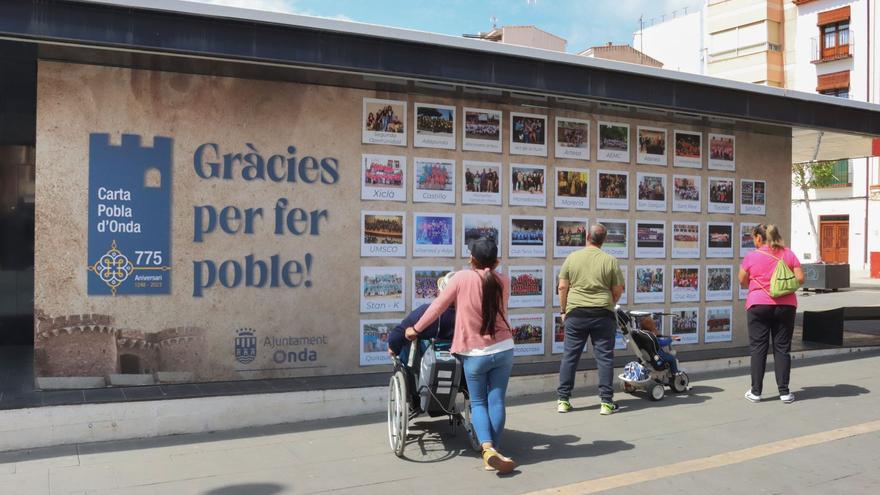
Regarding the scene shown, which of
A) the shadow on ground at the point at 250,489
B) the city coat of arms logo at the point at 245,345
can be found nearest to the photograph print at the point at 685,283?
the city coat of arms logo at the point at 245,345

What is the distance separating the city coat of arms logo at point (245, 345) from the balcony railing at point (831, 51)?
122ft

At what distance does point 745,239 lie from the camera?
10508 mm

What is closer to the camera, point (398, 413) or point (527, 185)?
point (398, 413)

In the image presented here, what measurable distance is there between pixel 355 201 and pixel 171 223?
189 centimetres

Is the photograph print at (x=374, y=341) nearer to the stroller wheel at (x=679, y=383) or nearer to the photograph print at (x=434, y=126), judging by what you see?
the photograph print at (x=434, y=126)

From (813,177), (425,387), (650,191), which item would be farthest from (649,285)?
(813,177)

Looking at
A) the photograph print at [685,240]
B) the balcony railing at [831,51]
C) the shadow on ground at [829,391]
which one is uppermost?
the balcony railing at [831,51]

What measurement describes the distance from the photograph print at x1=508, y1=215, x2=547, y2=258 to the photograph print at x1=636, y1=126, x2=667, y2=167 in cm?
178

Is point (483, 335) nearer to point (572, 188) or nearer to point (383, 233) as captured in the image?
point (383, 233)

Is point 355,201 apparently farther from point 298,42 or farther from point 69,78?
point 69,78

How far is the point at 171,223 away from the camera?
23.5 ft

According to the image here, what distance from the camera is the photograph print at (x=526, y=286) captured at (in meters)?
8.77

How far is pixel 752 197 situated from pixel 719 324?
75.3 inches

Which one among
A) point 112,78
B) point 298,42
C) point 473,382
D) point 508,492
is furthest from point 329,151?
point 508,492
